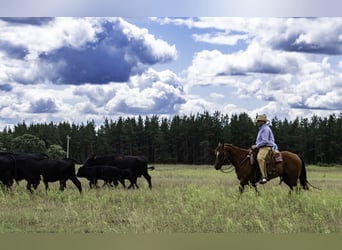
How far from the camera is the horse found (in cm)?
1113

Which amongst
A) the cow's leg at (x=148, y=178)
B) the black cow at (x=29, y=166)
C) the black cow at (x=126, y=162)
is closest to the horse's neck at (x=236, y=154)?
the black cow at (x=126, y=162)

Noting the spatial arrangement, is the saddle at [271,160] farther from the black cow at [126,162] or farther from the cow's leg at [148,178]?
the cow's leg at [148,178]

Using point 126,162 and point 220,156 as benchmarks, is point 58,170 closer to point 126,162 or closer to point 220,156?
point 126,162

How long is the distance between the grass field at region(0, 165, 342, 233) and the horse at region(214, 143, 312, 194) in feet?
0.89

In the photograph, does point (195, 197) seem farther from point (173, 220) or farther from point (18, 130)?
point (18, 130)

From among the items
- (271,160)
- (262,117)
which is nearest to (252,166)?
(271,160)

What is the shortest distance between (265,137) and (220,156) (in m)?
1.02

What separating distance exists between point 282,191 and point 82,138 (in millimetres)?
4016

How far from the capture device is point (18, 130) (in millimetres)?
11203

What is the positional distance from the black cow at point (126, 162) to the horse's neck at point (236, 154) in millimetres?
2004

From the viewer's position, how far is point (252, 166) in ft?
36.5

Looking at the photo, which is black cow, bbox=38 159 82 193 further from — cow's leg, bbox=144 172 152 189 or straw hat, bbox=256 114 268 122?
straw hat, bbox=256 114 268 122

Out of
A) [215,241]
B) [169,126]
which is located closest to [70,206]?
[169,126]

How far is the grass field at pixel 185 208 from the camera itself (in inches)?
337
